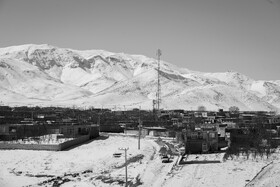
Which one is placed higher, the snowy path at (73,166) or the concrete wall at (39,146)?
the concrete wall at (39,146)

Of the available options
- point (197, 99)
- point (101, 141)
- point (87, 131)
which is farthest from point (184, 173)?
point (197, 99)

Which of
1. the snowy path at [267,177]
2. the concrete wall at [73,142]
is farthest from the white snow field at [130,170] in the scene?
the concrete wall at [73,142]

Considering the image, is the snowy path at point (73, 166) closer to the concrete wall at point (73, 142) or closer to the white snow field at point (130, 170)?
the white snow field at point (130, 170)

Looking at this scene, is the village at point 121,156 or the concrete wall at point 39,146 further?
the concrete wall at point 39,146

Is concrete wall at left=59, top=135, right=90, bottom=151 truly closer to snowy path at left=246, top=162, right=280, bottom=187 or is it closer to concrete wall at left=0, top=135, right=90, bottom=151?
concrete wall at left=0, top=135, right=90, bottom=151

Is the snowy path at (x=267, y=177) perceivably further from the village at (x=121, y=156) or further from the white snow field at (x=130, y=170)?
the village at (x=121, y=156)

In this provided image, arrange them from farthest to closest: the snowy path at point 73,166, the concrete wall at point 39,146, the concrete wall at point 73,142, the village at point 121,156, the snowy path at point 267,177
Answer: the concrete wall at point 73,142 → the concrete wall at point 39,146 → the village at point 121,156 → the snowy path at point 73,166 → the snowy path at point 267,177

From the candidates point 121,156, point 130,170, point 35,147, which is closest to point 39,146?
point 35,147

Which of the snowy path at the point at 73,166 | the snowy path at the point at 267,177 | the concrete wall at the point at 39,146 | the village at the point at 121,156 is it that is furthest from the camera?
the concrete wall at the point at 39,146

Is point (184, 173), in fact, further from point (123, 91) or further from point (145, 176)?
point (123, 91)
